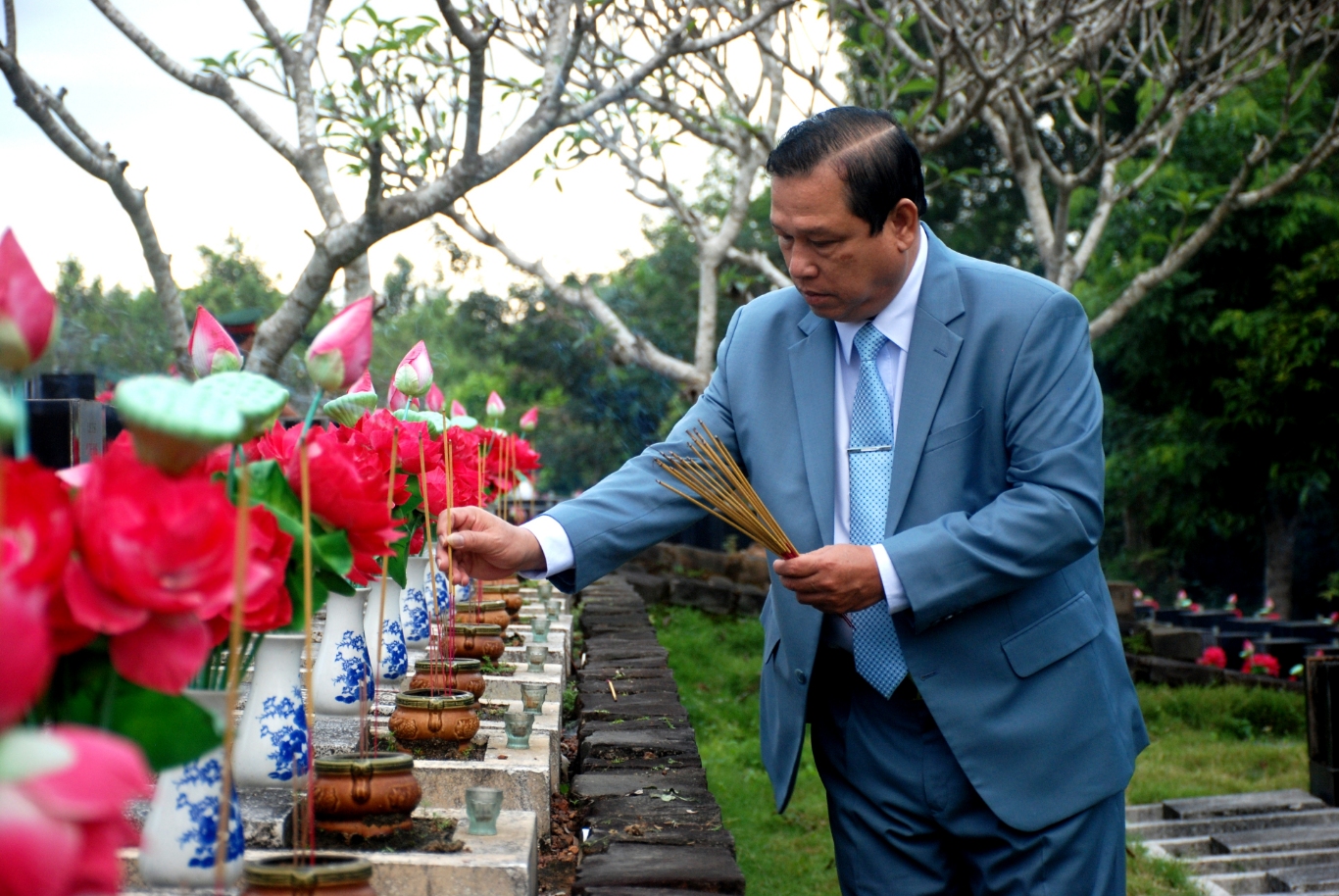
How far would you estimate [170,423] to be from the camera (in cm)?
88

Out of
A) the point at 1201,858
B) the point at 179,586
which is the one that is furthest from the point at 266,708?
the point at 1201,858

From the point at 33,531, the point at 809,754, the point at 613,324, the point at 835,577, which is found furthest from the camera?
the point at 613,324

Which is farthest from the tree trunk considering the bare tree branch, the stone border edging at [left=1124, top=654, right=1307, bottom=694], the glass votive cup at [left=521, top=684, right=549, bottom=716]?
the glass votive cup at [left=521, top=684, right=549, bottom=716]

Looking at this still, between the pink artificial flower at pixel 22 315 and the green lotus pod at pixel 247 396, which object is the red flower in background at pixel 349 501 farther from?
the pink artificial flower at pixel 22 315

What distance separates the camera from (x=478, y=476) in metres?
2.91

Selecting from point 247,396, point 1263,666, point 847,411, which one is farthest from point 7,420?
point 1263,666

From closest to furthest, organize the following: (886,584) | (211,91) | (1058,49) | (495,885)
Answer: (495,885), (886,584), (211,91), (1058,49)

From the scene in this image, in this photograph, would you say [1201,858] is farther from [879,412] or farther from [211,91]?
[211,91]

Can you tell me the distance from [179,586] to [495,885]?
0.81 meters

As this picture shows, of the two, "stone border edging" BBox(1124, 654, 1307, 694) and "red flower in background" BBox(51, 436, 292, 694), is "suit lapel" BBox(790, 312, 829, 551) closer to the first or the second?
"red flower in background" BBox(51, 436, 292, 694)

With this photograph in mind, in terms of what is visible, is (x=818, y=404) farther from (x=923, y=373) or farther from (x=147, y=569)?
(x=147, y=569)

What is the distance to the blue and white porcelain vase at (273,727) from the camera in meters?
1.65

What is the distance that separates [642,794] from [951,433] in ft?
3.05

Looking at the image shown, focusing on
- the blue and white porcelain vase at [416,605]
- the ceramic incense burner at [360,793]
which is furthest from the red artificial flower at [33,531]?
the blue and white porcelain vase at [416,605]
